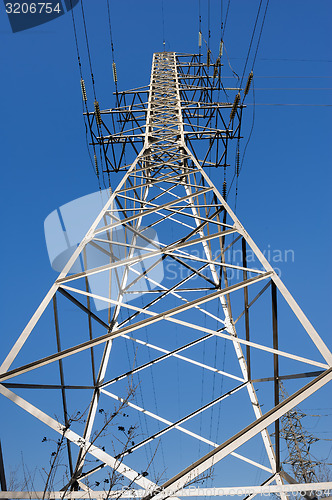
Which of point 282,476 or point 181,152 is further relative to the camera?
point 181,152

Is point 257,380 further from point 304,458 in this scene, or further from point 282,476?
point 304,458

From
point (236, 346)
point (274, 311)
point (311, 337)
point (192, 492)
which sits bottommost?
point (192, 492)

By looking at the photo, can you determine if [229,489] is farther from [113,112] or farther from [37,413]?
[113,112]

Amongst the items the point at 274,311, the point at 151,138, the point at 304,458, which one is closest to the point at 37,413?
the point at 274,311

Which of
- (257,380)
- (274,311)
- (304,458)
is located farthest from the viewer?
(304,458)

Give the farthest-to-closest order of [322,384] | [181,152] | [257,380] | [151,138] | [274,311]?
[151,138]
[181,152]
[257,380]
[274,311]
[322,384]

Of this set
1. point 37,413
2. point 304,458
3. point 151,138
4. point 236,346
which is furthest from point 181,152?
point 304,458

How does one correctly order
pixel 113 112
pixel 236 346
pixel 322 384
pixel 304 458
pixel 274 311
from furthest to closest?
pixel 304 458 < pixel 113 112 < pixel 236 346 < pixel 274 311 < pixel 322 384

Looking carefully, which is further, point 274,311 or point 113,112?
point 113,112

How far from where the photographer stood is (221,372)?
25.4ft

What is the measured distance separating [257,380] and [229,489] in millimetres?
2829

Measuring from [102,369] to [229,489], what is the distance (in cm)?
338

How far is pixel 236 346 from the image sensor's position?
7449mm

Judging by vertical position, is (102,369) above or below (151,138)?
below
